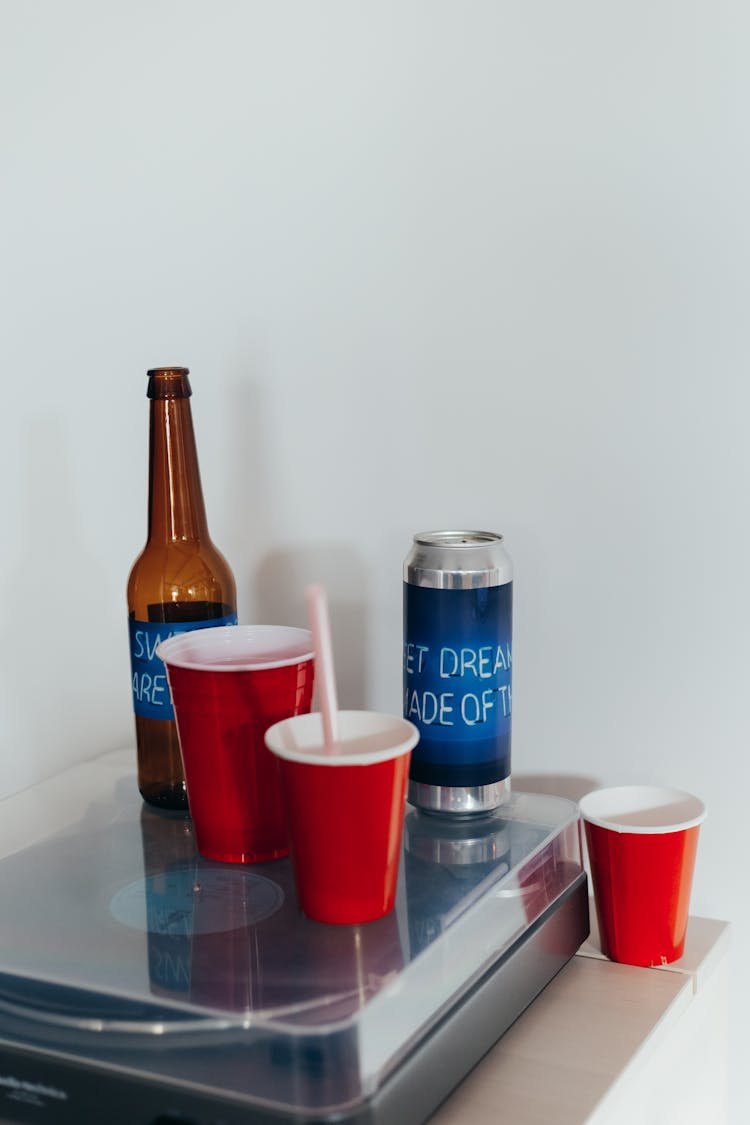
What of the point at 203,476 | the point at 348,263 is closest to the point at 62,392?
the point at 203,476

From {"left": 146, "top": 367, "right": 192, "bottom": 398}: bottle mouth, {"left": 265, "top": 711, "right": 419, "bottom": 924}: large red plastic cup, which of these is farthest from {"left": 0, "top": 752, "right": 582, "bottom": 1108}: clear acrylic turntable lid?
{"left": 146, "top": 367, "right": 192, "bottom": 398}: bottle mouth

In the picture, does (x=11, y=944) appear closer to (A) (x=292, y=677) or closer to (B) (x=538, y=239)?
(A) (x=292, y=677)

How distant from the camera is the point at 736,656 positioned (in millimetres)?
820

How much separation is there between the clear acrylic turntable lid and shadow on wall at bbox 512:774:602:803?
0.33ft

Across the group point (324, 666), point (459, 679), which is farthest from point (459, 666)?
point (324, 666)

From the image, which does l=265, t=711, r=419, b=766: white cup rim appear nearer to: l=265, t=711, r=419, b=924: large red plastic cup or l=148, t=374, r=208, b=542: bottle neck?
l=265, t=711, r=419, b=924: large red plastic cup

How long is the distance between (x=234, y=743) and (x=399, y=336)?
14.7 inches

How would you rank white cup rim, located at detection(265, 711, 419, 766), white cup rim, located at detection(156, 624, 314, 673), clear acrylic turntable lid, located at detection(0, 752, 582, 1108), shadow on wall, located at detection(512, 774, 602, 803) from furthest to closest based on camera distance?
shadow on wall, located at detection(512, 774, 602, 803)
white cup rim, located at detection(156, 624, 314, 673)
white cup rim, located at detection(265, 711, 419, 766)
clear acrylic turntable lid, located at detection(0, 752, 582, 1108)

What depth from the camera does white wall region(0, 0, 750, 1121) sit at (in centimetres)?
81

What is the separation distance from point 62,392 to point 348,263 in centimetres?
29

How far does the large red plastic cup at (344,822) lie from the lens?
58cm

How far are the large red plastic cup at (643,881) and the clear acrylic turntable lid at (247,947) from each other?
26 millimetres

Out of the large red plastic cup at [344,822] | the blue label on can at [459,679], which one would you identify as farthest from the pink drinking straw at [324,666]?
the blue label on can at [459,679]

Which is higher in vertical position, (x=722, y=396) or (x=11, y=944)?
(x=722, y=396)
